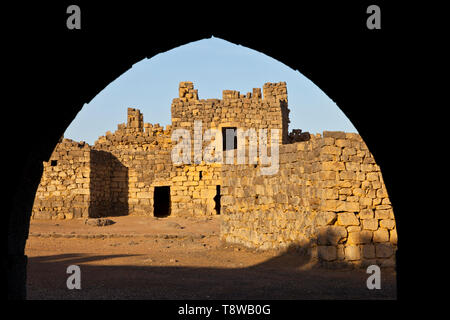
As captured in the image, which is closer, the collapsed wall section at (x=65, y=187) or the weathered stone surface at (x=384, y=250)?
the weathered stone surface at (x=384, y=250)

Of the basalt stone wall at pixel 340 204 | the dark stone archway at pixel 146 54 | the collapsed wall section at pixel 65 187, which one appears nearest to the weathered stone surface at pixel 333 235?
the basalt stone wall at pixel 340 204

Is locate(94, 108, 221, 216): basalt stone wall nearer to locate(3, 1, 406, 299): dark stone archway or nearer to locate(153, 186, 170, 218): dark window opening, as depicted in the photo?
locate(153, 186, 170, 218): dark window opening

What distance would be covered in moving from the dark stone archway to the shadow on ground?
11.0 ft

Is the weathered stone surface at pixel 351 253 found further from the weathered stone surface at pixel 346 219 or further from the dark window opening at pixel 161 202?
the dark window opening at pixel 161 202

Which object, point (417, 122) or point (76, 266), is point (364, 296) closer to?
point (417, 122)

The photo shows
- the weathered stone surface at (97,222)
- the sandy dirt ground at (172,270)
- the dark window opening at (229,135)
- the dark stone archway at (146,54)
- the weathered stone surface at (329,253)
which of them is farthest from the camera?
the dark window opening at (229,135)

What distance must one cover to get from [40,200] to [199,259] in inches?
435

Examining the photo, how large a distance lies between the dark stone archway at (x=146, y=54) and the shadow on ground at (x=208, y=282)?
11.0 ft

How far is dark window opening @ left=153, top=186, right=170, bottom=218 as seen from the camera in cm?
2459

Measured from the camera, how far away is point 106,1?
3.11m

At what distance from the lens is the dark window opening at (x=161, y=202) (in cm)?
2459

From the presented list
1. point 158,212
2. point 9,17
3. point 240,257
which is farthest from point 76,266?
point 158,212

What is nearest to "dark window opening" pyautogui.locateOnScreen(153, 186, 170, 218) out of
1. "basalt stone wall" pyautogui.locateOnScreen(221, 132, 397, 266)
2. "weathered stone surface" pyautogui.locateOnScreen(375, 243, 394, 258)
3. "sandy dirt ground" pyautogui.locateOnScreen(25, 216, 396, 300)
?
"sandy dirt ground" pyautogui.locateOnScreen(25, 216, 396, 300)

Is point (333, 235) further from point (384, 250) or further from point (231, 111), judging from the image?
point (231, 111)
